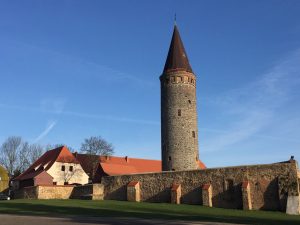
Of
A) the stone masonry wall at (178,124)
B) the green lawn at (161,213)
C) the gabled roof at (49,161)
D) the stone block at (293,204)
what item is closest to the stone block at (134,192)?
the stone masonry wall at (178,124)

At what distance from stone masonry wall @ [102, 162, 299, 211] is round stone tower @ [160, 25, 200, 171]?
580 cm

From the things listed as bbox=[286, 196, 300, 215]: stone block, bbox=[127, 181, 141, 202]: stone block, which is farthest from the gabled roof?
bbox=[286, 196, 300, 215]: stone block

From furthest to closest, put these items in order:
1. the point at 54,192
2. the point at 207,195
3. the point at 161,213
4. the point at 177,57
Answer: the point at 177,57
the point at 54,192
the point at 207,195
the point at 161,213

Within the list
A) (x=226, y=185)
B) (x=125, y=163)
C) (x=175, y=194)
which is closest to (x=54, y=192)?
(x=175, y=194)

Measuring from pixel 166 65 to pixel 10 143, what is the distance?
3384 cm

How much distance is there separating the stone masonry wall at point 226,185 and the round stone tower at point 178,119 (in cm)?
580

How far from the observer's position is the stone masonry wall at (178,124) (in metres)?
41.2

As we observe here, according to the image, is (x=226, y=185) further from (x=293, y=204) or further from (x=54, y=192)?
(x=54, y=192)

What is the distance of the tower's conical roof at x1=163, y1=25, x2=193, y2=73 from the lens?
44781 mm

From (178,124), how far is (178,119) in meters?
0.49

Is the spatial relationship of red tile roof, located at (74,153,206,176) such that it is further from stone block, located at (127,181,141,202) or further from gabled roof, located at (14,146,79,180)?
stone block, located at (127,181,141,202)

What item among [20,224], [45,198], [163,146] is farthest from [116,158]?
[20,224]

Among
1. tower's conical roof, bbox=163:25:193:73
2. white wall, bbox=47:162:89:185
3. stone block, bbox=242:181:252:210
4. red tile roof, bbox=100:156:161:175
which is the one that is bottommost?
stone block, bbox=242:181:252:210

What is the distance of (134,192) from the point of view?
35.9 m
